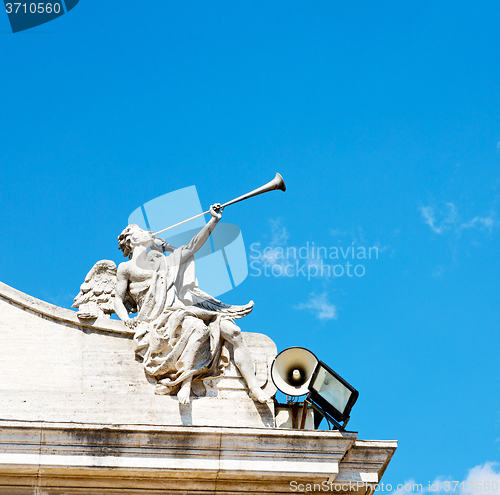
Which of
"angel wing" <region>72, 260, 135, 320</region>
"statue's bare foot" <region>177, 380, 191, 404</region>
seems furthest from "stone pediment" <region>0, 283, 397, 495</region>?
"angel wing" <region>72, 260, 135, 320</region>

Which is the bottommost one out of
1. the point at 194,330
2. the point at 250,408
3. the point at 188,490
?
the point at 188,490

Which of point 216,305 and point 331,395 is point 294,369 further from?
point 216,305

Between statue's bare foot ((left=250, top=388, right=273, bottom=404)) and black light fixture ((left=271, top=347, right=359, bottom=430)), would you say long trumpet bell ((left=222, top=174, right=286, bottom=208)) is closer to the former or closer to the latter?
black light fixture ((left=271, top=347, right=359, bottom=430))

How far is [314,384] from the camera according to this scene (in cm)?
1005

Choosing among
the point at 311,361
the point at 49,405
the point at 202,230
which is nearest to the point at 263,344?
the point at 311,361

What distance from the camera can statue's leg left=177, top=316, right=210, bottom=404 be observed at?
1023 centimetres

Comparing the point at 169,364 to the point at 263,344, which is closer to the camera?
the point at 169,364

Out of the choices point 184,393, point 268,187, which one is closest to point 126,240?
point 268,187

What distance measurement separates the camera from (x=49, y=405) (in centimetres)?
1013

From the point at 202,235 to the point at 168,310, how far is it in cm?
116

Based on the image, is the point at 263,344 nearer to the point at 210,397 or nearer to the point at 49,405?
the point at 210,397

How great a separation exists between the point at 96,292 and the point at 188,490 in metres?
3.06

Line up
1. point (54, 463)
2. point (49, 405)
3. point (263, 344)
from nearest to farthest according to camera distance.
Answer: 1. point (54, 463)
2. point (49, 405)
3. point (263, 344)

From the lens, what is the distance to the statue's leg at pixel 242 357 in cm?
1050
